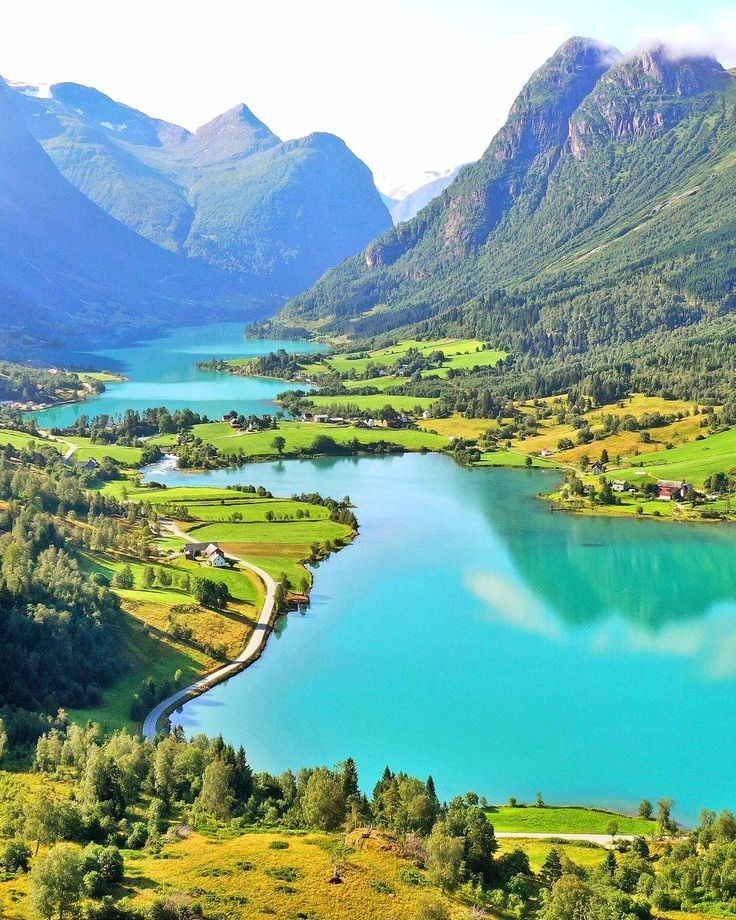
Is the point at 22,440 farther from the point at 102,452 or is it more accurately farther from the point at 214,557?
the point at 214,557

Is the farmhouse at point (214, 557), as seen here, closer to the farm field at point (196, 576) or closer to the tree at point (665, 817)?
the farm field at point (196, 576)

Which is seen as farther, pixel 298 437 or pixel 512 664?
pixel 298 437

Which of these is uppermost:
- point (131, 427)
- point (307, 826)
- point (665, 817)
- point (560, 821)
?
point (131, 427)

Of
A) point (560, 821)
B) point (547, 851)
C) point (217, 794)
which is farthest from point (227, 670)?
point (547, 851)

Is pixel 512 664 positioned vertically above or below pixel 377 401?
below

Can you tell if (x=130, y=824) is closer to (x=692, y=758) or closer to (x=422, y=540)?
(x=692, y=758)

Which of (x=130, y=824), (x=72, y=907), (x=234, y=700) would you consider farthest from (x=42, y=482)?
(x=72, y=907)
